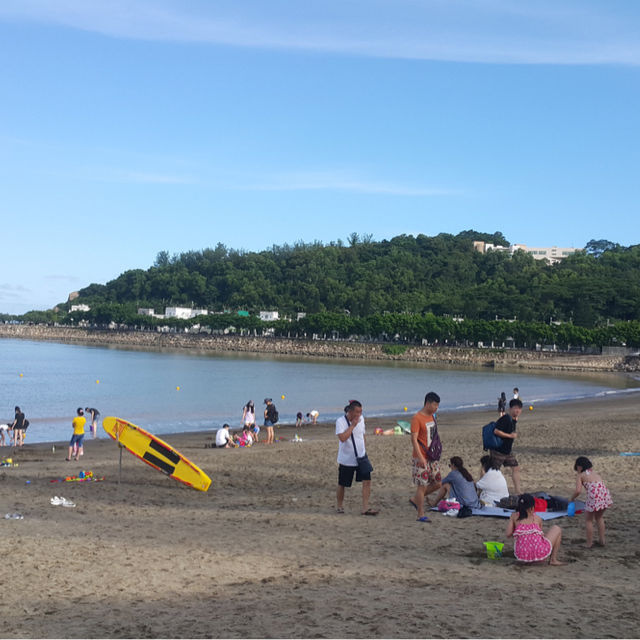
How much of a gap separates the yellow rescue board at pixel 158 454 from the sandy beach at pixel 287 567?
0.81ft

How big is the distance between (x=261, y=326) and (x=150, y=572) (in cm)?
15182

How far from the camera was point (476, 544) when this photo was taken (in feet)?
28.3

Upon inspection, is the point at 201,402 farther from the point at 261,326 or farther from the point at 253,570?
the point at 261,326

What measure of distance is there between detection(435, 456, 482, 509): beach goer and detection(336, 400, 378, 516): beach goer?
1.10m

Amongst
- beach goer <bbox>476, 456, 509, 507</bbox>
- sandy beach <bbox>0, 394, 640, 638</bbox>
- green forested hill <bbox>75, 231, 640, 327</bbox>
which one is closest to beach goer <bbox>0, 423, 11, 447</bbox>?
sandy beach <bbox>0, 394, 640, 638</bbox>

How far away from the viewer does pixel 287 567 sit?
7.59 m

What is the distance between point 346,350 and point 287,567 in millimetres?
120538

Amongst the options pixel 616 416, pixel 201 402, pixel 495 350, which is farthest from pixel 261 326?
pixel 616 416

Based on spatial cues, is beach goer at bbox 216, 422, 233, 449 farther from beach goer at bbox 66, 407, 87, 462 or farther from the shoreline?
beach goer at bbox 66, 407, 87, 462

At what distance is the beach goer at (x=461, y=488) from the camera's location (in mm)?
10297

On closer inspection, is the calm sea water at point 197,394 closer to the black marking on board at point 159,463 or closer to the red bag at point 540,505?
the black marking on board at point 159,463

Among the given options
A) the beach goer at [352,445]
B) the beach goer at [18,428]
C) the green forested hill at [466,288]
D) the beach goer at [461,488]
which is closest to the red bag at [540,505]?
the beach goer at [461,488]

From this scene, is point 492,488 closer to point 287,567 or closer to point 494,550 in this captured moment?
point 494,550

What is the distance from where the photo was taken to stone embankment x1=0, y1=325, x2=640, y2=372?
324 feet
